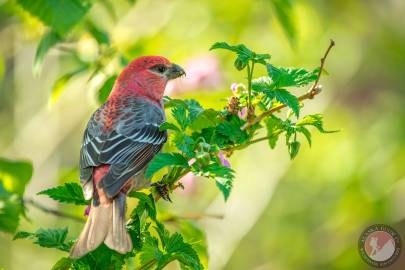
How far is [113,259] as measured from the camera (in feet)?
11.9

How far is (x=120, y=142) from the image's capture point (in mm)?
4957

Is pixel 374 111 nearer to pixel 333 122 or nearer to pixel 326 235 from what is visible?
pixel 333 122

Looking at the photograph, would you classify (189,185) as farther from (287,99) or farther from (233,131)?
(287,99)

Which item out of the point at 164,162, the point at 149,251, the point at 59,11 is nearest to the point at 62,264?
the point at 149,251

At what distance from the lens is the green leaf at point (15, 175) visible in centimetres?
488

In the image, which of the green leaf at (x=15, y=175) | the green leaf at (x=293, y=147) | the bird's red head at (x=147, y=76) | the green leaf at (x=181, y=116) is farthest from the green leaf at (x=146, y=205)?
the bird's red head at (x=147, y=76)

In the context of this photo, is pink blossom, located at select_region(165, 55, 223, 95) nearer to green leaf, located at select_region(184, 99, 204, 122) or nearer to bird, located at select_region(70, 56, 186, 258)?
bird, located at select_region(70, 56, 186, 258)

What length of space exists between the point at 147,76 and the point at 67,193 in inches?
94.9

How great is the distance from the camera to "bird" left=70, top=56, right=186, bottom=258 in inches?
151

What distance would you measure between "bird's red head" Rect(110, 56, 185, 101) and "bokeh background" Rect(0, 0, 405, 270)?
4.39ft

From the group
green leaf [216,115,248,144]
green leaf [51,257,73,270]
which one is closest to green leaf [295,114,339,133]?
green leaf [216,115,248,144]

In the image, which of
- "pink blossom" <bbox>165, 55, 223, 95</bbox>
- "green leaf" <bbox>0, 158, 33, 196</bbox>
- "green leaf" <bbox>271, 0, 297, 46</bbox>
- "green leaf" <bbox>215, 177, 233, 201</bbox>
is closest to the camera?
"green leaf" <bbox>215, 177, 233, 201</bbox>

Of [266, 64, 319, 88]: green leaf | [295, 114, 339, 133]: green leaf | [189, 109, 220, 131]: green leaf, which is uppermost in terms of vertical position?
[189, 109, 220, 131]: green leaf

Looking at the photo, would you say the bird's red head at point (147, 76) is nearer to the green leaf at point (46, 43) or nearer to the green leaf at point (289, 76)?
the green leaf at point (46, 43)
